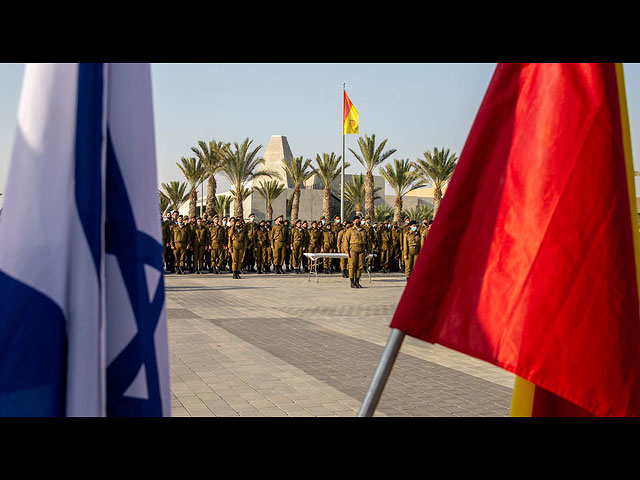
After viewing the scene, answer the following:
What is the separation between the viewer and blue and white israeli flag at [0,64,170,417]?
1.49m

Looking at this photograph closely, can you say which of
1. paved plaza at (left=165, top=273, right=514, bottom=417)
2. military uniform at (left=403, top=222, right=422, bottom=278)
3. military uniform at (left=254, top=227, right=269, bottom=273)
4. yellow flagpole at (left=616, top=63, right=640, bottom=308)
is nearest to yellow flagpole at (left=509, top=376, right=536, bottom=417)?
yellow flagpole at (left=616, top=63, right=640, bottom=308)

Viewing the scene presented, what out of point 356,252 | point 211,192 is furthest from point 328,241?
point 211,192

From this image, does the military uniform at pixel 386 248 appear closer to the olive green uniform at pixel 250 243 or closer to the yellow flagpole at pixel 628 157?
the olive green uniform at pixel 250 243

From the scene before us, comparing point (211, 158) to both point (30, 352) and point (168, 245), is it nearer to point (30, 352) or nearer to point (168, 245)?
point (168, 245)

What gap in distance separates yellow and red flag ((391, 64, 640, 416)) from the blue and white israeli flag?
68cm

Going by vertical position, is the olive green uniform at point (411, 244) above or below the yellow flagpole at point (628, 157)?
below

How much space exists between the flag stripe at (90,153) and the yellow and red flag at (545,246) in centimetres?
77

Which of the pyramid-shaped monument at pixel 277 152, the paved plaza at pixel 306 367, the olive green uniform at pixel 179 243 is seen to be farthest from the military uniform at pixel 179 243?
the pyramid-shaped monument at pixel 277 152

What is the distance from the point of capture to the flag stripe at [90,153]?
152 cm

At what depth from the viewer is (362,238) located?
680 inches

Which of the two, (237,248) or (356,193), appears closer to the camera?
(237,248)

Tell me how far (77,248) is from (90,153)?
216 millimetres

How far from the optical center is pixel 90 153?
1.54 metres
